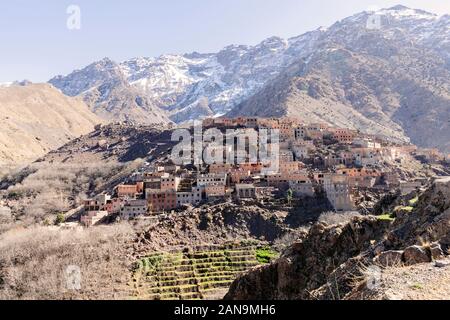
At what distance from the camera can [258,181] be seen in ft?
231

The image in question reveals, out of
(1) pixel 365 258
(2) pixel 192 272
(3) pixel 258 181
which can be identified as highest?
(1) pixel 365 258

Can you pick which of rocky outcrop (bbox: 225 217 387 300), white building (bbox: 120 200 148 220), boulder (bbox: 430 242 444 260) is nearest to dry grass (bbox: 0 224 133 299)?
white building (bbox: 120 200 148 220)

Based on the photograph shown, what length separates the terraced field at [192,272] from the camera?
4434 centimetres

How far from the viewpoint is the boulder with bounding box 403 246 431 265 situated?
485 inches

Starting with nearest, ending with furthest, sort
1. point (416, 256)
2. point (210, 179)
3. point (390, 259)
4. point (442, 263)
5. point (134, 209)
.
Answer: point (442, 263), point (416, 256), point (390, 259), point (134, 209), point (210, 179)

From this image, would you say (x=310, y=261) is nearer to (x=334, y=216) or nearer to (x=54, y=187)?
(x=334, y=216)

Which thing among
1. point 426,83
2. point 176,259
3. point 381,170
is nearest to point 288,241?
point 176,259

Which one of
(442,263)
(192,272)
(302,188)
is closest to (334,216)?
(302,188)

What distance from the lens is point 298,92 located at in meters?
181

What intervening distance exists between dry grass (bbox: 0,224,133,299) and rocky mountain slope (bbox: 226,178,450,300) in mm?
16997

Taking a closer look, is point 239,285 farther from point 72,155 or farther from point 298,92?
point 298,92

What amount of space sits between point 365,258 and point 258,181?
53876 mm

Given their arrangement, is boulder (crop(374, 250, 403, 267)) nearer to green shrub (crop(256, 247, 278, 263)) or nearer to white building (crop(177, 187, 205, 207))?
green shrub (crop(256, 247, 278, 263))
